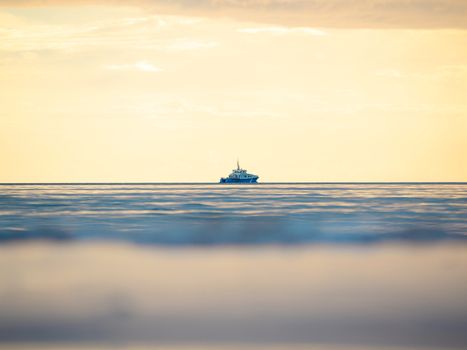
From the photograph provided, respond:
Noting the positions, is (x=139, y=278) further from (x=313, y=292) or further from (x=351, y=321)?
(x=351, y=321)

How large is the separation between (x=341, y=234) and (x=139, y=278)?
1216 centimetres

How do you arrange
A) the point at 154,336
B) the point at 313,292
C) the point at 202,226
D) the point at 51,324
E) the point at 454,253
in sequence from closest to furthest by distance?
the point at 154,336 → the point at 51,324 → the point at 313,292 → the point at 454,253 → the point at 202,226

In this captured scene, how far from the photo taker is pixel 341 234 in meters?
25.1

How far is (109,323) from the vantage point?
33.9 feet

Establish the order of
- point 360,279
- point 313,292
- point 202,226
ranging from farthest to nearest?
point 202,226
point 360,279
point 313,292

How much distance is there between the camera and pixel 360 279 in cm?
1441

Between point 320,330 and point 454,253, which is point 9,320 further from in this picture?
point 454,253

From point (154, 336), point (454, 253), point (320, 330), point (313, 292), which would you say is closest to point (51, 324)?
point (154, 336)

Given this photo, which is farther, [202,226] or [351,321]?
[202,226]

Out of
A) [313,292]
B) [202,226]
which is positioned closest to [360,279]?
[313,292]

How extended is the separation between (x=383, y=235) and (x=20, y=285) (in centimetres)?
1453

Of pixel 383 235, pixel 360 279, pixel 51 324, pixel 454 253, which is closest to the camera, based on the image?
pixel 51 324

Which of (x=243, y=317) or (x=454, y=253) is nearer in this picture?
(x=243, y=317)

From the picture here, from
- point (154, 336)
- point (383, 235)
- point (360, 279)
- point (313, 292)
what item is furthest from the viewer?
point (383, 235)
